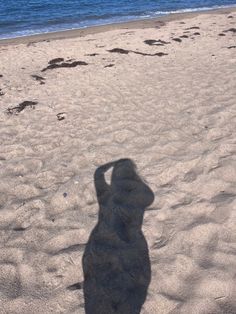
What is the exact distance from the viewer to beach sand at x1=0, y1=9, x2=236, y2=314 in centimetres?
329

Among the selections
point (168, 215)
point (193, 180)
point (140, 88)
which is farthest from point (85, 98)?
point (168, 215)

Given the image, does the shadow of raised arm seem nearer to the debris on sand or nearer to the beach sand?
the beach sand

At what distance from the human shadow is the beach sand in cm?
9

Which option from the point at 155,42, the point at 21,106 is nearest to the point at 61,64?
the point at 21,106

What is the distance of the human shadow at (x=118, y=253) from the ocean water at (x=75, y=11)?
14.5 meters

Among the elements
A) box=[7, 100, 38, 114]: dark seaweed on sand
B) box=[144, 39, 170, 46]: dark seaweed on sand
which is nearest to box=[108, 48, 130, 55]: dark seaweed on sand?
box=[144, 39, 170, 46]: dark seaweed on sand

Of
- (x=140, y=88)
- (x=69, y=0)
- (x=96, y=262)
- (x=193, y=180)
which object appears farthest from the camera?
(x=69, y=0)

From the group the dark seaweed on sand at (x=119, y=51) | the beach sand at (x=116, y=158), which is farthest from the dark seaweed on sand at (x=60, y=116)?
the dark seaweed on sand at (x=119, y=51)

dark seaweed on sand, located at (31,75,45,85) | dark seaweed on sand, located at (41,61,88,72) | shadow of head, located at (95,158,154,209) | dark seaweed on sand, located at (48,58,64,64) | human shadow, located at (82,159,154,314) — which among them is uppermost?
dark seaweed on sand, located at (48,58,64,64)

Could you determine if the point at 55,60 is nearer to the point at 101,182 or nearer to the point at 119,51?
the point at 119,51

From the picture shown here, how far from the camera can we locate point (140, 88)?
8125 mm

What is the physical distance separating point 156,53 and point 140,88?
3.43 metres

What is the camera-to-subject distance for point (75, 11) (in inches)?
854

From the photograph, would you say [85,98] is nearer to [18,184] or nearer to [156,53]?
[18,184]
